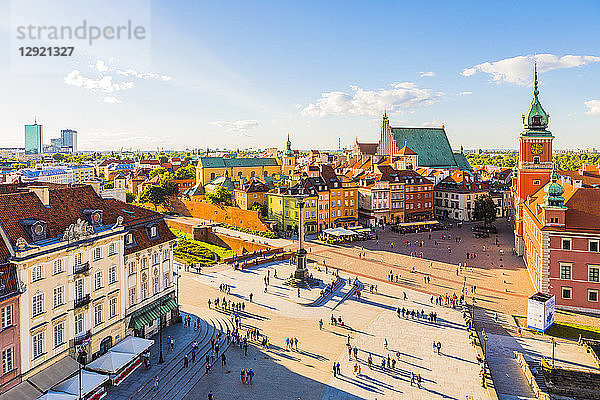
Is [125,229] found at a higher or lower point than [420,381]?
higher

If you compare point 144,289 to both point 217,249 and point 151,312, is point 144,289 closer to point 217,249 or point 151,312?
point 151,312

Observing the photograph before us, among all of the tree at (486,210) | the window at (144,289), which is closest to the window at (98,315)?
the window at (144,289)

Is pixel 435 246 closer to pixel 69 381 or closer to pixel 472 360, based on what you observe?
pixel 472 360

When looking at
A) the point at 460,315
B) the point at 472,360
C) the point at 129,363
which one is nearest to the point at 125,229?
the point at 129,363

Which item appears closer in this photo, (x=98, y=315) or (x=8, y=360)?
(x=8, y=360)

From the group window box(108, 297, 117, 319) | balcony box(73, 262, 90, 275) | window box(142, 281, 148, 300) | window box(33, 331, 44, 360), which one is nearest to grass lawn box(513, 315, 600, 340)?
window box(142, 281, 148, 300)

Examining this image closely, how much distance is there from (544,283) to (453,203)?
58767 mm

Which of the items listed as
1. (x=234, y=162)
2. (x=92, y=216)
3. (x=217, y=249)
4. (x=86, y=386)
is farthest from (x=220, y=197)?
(x=86, y=386)

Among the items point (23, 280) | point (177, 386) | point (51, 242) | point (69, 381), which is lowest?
point (177, 386)

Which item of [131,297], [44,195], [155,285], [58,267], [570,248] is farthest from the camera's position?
[570,248]

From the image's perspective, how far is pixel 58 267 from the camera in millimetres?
28375

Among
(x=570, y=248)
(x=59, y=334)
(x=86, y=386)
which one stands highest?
(x=570, y=248)

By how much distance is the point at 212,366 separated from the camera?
112ft

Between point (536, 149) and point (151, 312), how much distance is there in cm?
6220
